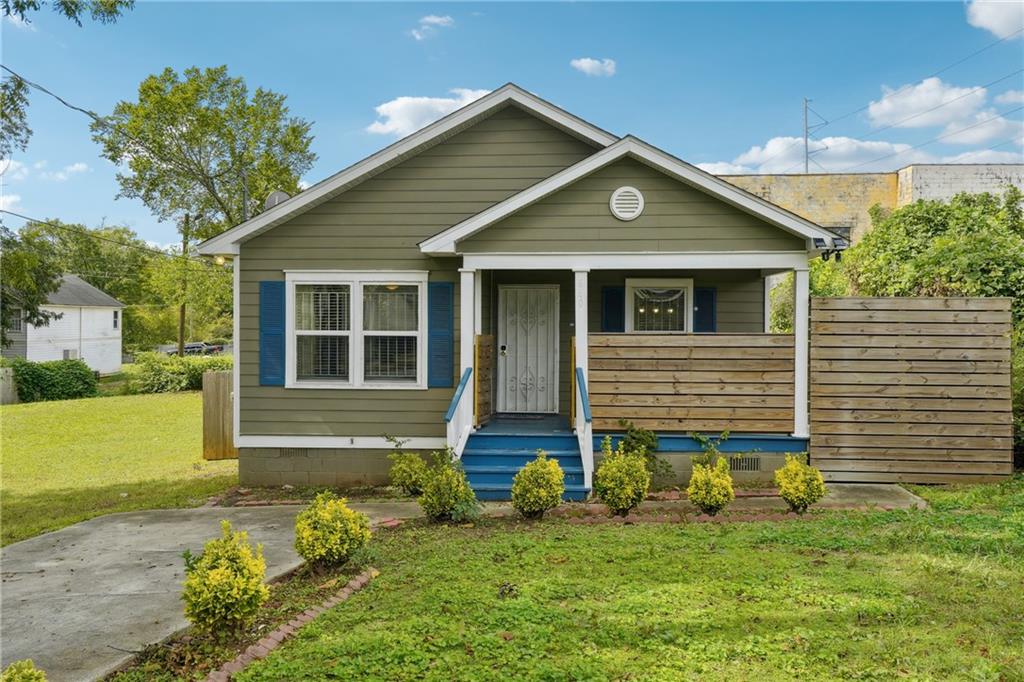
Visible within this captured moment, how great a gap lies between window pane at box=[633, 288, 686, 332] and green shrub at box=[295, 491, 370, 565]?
6.08 metres

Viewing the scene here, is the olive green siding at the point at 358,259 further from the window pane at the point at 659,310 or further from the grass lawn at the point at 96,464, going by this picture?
the window pane at the point at 659,310

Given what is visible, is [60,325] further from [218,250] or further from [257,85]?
[218,250]

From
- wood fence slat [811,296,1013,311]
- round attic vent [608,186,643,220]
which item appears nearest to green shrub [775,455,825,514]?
wood fence slat [811,296,1013,311]

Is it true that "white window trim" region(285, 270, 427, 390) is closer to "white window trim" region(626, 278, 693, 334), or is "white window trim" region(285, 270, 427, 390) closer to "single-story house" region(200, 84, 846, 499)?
"single-story house" region(200, 84, 846, 499)

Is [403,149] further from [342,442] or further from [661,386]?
[661,386]

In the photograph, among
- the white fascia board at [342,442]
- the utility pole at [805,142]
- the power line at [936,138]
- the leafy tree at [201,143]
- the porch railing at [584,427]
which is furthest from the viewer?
the utility pole at [805,142]

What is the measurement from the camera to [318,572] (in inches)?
214

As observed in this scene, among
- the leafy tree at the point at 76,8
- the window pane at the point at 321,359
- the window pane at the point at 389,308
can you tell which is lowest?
the window pane at the point at 321,359

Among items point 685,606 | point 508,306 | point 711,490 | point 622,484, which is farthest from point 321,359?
point 685,606

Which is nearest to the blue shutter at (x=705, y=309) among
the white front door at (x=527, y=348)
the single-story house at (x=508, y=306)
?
the single-story house at (x=508, y=306)

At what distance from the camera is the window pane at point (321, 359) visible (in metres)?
9.66

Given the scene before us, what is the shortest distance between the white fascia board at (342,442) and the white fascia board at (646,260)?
8.25ft

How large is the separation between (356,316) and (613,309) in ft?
12.4

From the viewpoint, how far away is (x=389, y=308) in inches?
380
